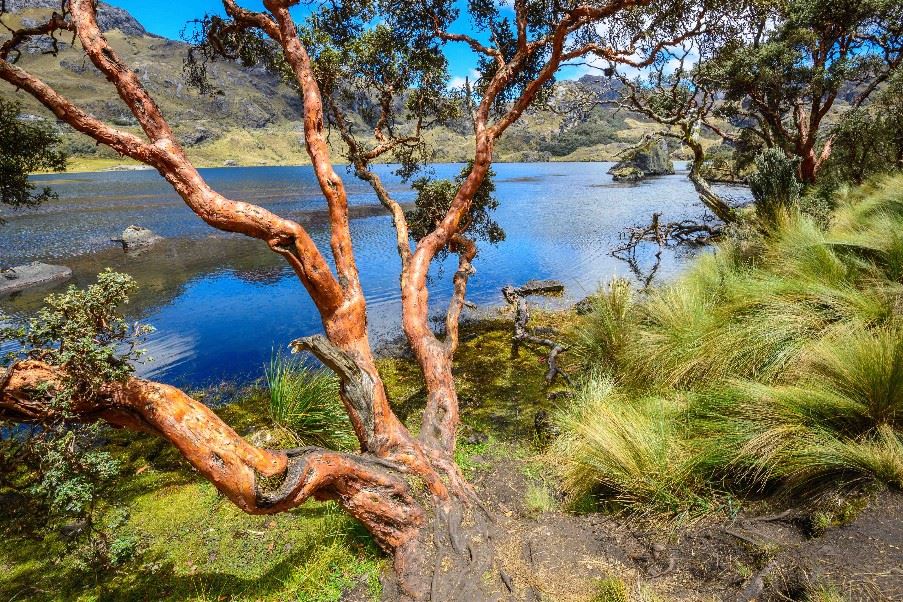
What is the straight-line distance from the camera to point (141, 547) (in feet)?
16.6

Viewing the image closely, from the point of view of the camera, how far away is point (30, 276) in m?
19.9

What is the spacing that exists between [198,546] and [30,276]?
22185 millimetres

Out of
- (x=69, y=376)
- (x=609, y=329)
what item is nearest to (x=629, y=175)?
(x=609, y=329)

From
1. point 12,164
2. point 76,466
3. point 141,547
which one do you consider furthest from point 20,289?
point 76,466

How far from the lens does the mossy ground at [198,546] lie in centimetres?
435

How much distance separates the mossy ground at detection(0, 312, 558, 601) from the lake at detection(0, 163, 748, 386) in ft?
18.5

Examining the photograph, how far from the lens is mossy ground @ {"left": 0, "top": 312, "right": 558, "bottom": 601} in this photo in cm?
435

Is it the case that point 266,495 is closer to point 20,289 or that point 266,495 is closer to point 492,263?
point 492,263

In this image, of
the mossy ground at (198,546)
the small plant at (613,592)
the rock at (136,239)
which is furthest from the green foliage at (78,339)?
the rock at (136,239)

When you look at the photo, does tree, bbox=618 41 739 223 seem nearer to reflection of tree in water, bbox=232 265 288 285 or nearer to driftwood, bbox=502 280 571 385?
driftwood, bbox=502 280 571 385

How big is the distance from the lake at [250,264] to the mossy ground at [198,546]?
5633 mm

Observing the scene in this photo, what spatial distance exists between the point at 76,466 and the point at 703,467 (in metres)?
5.24

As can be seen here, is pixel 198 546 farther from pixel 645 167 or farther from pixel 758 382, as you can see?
pixel 645 167

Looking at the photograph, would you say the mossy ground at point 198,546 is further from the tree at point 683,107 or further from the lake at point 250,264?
the tree at point 683,107
